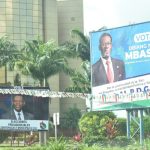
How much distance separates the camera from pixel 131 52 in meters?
30.3

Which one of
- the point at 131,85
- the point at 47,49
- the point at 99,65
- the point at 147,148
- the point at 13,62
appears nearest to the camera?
the point at 147,148

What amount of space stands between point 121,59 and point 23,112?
20.1 feet

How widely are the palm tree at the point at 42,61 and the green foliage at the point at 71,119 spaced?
65.2 feet

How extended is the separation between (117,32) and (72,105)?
50628 millimetres

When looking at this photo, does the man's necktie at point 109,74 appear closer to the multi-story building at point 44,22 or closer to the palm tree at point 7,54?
the palm tree at point 7,54

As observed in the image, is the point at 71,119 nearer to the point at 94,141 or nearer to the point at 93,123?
the point at 93,123

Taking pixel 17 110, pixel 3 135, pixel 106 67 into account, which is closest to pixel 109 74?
pixel 106 67

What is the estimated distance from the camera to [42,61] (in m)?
45.8

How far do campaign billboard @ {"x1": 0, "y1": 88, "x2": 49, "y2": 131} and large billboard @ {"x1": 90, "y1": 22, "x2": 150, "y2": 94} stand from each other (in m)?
3.20

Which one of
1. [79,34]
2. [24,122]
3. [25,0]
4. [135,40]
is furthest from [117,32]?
[25,0]

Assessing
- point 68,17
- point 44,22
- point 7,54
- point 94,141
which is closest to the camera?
point 94,141

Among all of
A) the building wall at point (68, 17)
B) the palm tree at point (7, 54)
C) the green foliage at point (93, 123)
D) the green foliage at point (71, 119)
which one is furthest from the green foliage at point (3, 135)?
the building wall at point (68, 17)

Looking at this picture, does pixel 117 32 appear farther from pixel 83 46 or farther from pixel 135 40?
pixel 83 46

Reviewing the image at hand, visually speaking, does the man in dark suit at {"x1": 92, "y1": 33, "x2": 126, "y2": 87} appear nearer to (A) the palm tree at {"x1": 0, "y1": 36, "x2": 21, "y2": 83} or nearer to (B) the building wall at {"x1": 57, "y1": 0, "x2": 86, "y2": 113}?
(A) the palm tree at {"x1": 0, "y1": 36, "x2": 21, "y2": 83}
